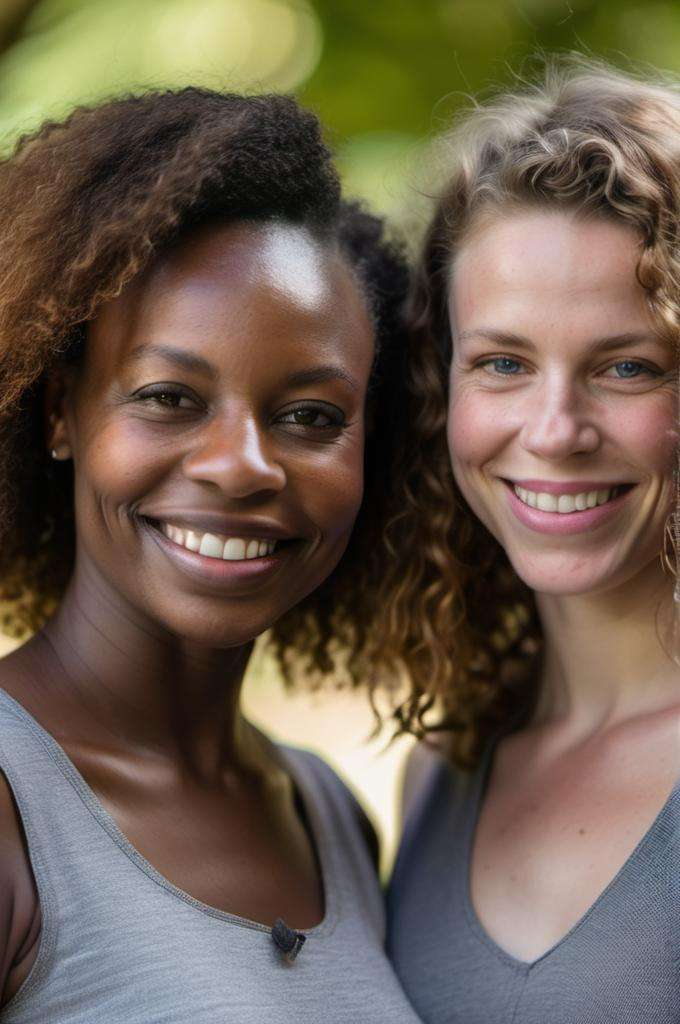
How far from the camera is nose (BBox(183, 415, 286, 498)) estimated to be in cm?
213

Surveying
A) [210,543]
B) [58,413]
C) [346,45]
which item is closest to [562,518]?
[210,543]

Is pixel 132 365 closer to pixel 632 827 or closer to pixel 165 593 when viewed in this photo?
pixel 165 593

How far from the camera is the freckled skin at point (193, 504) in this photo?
2.16 m

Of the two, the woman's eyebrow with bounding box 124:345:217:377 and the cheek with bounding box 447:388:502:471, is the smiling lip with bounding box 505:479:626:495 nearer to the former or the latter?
the cheek with bounding box 447:388:502:471

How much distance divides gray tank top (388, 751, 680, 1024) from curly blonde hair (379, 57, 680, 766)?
0.37 metres

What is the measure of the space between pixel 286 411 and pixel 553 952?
106cm

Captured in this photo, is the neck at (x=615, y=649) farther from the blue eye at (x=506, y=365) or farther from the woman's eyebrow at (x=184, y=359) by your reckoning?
the woman's eyebrow at (x=184, y=359)

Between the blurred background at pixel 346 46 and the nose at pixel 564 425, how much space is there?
1.66 metres

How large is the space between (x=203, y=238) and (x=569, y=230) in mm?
665

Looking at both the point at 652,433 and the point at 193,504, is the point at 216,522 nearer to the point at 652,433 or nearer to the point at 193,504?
the point at 193,504

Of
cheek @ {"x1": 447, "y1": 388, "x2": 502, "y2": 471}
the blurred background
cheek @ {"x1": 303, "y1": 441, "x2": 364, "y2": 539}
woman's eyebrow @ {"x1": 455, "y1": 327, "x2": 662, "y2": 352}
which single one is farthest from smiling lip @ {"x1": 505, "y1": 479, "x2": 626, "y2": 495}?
the blurred background

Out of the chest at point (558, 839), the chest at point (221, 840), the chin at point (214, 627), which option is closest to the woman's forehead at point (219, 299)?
the chin at point (214, 627)

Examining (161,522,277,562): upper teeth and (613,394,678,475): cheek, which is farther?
(613,394,678,475): cheek

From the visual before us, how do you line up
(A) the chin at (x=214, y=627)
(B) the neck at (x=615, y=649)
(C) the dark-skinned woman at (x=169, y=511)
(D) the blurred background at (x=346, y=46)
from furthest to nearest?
(D) the blurred background at (x=346, y=46) → (B) the neck at (x=615, y=649) → (A) the chin at (x=214, y=627) → (C) the dark-skinned woman at (x=169, y=511)
